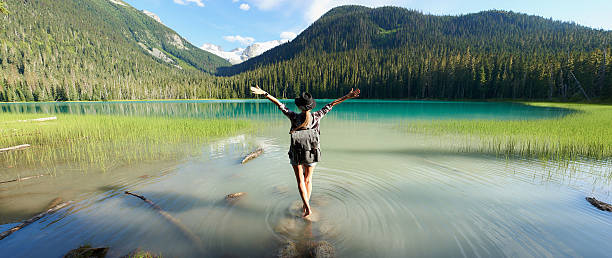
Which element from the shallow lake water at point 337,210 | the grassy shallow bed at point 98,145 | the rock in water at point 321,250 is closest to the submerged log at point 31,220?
the shallow lake water at point 337,210

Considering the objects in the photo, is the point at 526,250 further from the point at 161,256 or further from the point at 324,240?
the point at 161,256

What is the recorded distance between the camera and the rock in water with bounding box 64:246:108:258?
410 centimetres

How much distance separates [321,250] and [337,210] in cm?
171

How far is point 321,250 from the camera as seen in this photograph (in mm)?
4355

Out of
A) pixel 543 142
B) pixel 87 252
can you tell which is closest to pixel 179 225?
pixel 87 252

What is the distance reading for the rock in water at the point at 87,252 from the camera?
13.5 feet

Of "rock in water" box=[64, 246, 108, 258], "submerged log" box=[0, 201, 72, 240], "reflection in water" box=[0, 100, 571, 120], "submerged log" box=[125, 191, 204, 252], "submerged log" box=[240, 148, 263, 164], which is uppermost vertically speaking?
"reflection in water" box=[0, 100, 571, 120]

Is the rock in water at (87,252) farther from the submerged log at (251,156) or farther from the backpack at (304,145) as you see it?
the submerged log at (251,156)

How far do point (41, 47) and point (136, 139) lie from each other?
278964mm

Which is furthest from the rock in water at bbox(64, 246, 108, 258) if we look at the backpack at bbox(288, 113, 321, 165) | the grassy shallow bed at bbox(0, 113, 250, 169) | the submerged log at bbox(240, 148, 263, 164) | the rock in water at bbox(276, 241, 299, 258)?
the grassy shallow bed at bbox(0, 113, 250, 169)

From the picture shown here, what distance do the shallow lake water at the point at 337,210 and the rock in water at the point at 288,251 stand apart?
0.04m

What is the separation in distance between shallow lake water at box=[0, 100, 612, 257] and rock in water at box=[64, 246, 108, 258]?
0.24 meters

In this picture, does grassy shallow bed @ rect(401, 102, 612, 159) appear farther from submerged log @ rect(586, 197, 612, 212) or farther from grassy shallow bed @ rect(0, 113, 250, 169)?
grassy shallow bed @ rect(0, 113, 250, 169)

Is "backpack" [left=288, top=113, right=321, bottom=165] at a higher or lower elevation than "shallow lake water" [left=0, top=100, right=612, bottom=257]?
higher
